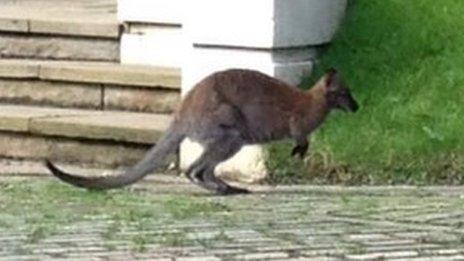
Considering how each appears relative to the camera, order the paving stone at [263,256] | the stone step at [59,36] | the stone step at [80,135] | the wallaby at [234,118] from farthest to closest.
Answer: the stone step at [59,36], the stone step at [80,135], the wallaby at [234,118], the paving stone at [263,256]

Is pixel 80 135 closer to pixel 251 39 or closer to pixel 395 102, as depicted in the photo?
pixel 251 39

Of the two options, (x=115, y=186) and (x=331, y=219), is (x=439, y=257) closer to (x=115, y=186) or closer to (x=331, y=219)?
(x=331, y=219)

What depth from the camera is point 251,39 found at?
31.3 feet

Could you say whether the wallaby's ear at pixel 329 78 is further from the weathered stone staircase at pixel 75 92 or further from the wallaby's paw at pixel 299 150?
the weathered stone staircase at pixel 75 92

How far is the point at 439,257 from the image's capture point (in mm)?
6910

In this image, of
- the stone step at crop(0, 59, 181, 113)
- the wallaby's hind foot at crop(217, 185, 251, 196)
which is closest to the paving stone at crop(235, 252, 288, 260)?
the wallaby's hind foot at crop(217, 185, 251, 196)

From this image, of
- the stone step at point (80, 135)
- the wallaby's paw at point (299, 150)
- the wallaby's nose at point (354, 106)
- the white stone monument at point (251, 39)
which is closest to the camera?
the wallaby's paw at point (299, 150)

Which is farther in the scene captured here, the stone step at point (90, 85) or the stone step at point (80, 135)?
the stone step at point (90, 85)

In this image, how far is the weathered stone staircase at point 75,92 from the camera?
32.3ft

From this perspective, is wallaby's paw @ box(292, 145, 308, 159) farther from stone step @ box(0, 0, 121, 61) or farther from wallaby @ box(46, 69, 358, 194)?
stone step @ box(0, 0, 121, 61)

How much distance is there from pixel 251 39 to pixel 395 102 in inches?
31.8

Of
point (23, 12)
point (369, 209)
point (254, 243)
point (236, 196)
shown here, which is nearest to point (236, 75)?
point (236, 196)

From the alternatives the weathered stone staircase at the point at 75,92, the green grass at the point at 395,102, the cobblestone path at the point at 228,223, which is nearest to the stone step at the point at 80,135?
→ the weathered stone staircase at the point at 75,92

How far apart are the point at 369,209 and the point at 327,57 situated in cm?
194
